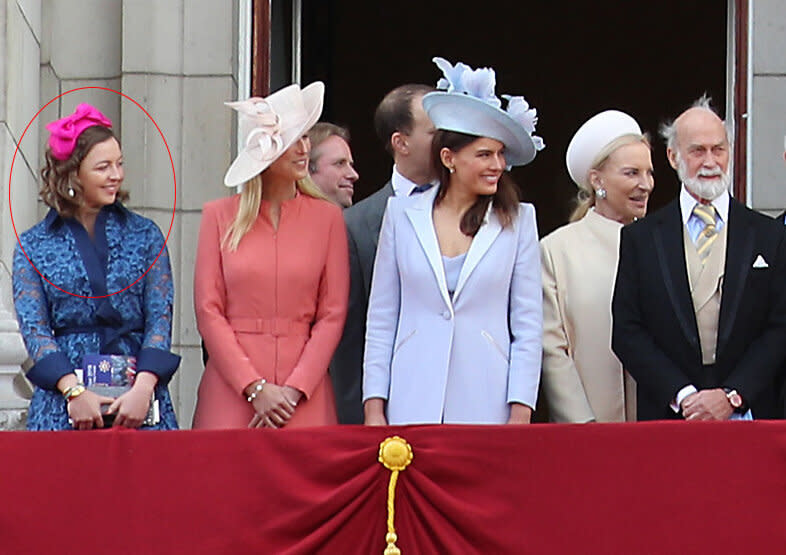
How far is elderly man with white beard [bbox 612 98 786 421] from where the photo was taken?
6.27 m

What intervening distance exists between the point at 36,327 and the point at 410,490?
1501mm

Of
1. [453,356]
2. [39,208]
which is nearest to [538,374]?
[453,356]

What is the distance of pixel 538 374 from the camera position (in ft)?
21.0

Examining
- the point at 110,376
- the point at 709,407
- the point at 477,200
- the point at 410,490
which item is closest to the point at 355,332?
the point at 477,200

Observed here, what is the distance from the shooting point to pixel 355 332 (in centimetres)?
695

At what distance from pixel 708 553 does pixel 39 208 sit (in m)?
3.90

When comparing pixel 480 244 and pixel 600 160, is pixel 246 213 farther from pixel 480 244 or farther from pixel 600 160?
pixel 600 160

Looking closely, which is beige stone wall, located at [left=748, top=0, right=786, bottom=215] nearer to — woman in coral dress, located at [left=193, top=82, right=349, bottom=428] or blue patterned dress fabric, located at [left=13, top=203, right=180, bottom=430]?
woman in coral dress, located at [left=193, top=82, right=349, bottom=428]

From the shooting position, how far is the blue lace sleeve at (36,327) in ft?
21.0

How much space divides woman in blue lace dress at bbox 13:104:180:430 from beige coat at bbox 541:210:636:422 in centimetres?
138

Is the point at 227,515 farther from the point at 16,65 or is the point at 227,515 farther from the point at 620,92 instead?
the point at 620,92

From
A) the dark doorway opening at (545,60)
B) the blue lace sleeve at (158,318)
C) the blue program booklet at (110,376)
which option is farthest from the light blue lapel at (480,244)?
the dark doorway opening at (545,60)

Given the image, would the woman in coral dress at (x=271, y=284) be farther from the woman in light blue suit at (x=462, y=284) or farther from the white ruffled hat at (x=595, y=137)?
the white ruffled hat at (x=595, y=137)

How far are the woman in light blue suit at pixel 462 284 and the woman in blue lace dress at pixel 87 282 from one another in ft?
2.56
